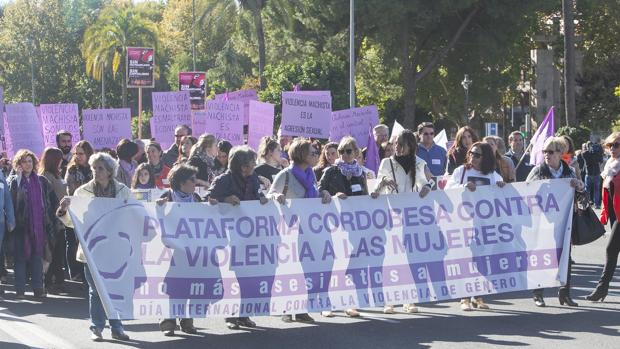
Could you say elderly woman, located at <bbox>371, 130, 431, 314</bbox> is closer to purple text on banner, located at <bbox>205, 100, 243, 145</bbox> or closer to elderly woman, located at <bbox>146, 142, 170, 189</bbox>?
elderly woman, located at <bbox>146, 142, 170, 189</bbox>

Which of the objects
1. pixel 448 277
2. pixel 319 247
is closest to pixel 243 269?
pixel 319 247

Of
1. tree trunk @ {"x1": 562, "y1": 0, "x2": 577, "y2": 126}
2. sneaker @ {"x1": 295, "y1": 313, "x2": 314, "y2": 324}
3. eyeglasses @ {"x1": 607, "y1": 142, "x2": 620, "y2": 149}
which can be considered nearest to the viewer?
sneaker @ {"x1": 295, "y1": 313, "x2": 314, "y2": 324}

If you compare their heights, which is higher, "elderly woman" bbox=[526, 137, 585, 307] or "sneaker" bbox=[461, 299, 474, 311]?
"elderly woman" bbox=[526, 137, 585, 307]

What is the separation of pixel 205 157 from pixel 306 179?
2714 mm

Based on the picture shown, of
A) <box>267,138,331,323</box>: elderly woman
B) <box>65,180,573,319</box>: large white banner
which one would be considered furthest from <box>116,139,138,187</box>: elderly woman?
<box>65,180,573,319</box>: large white banner

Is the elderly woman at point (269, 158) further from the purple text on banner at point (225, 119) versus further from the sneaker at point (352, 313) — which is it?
the purple text on banner at point (225, 119)

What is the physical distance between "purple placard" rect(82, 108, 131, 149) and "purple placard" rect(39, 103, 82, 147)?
522 mm

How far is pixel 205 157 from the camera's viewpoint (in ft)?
42.5

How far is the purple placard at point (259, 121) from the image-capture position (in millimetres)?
17938

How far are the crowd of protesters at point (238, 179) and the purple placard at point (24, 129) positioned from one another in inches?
98.5

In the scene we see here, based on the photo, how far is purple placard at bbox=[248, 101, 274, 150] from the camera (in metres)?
17.9

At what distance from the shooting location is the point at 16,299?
1248 cm

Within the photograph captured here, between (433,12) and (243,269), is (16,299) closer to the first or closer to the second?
(243,269)

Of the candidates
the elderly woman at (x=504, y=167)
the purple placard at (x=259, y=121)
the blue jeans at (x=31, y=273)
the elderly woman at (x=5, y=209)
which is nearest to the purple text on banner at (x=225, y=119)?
the purple placard at (x=259, y=121)
